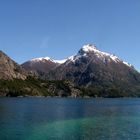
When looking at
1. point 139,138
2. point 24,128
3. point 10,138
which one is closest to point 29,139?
point 10,138

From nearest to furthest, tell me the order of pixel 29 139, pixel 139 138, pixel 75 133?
1. pixel 29 139
2. pixel 139 138
3. pixel 75 133

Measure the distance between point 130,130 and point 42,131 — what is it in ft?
80.3

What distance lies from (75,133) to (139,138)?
16200mm

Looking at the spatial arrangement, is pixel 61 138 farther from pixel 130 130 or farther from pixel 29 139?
pixel 130 130

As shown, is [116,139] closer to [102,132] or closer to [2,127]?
[102,132]

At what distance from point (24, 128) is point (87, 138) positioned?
72.9ft

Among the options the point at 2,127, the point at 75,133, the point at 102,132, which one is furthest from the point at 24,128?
the point at 102,132

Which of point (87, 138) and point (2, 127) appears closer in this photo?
point (87, 138)

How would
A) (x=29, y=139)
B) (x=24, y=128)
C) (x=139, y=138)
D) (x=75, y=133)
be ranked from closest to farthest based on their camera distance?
1. (x=29, y=139)
2. (x=139, y=138)
3. (x=75, y=133)
4. (x=24, y=128)

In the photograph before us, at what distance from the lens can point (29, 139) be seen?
74.7 meters

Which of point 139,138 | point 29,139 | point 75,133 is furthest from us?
point 75,133

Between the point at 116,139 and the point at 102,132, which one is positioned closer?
the point at 116,139

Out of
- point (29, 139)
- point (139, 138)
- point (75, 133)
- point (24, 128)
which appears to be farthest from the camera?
point (24, 128)

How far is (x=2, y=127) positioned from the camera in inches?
3701
